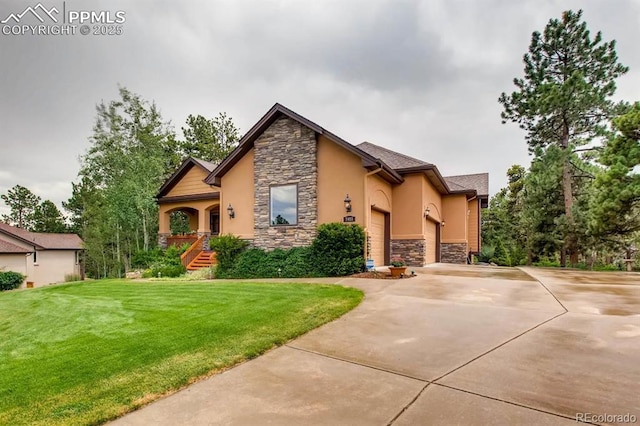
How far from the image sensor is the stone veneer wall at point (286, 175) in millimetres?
11961

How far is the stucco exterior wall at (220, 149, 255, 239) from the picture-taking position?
42.6ft

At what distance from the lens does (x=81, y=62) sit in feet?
39.4

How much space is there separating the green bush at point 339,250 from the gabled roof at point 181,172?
32.1 feet

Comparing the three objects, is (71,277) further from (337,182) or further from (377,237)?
(377,237)

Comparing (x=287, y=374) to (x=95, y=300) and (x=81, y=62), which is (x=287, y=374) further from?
(x=81, y=62)

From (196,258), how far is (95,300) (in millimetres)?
6905

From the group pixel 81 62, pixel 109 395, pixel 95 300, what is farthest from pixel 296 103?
pixel 109 395

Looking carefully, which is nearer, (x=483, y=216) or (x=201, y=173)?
(x=201, y=173)

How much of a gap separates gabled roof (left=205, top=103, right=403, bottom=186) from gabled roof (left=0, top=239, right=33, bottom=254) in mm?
17074

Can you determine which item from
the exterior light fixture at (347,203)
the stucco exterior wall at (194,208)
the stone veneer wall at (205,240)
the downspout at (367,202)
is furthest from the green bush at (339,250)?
the stucco exterior wall at (194,208)

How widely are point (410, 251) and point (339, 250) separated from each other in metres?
4.08

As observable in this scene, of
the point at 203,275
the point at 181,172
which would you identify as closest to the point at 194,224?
the point at 181,172

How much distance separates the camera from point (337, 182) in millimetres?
11703

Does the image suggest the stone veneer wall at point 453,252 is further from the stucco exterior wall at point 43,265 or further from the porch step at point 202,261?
the stucco exterior wall at point 43,265
